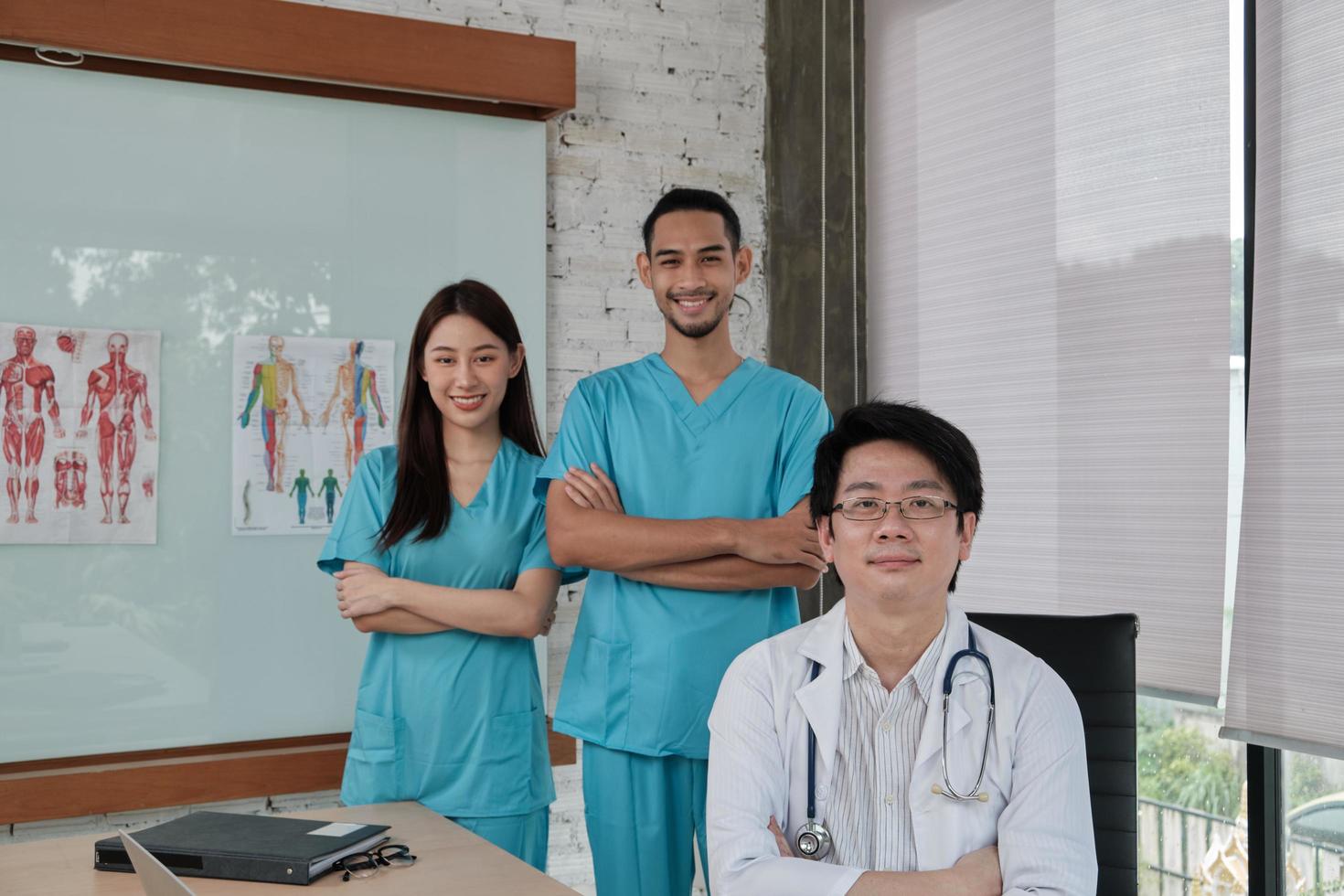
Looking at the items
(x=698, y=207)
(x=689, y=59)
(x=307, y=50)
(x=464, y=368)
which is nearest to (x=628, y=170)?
(x=689, y=59)

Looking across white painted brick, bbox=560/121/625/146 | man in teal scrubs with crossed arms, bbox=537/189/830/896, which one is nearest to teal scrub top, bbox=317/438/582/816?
man in teal scrubs with crossed arms, bbox=537/189/830/896

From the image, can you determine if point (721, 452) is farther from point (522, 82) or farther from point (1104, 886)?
point (522, 82)

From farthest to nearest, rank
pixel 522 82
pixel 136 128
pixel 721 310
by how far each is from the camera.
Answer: pixel 522 82 → pixel 136 128 → pixel 721 310

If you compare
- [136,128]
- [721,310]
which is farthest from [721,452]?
[136,128]

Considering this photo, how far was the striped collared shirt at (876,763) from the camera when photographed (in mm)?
A: 1630

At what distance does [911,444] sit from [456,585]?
0.94m

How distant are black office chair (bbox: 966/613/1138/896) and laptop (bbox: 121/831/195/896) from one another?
131cm

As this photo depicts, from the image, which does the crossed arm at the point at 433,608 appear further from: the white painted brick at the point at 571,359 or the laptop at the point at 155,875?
the white painted brick at the point at 571,359

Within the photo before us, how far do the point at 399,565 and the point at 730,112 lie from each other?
1899 mm

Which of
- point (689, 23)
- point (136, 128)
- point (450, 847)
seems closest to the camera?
point (450, 847)

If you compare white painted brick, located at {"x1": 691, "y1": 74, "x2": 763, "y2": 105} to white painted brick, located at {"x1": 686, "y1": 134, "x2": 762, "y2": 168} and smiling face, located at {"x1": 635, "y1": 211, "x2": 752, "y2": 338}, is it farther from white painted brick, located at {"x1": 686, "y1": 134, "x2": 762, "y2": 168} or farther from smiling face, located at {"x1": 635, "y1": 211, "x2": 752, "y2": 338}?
smiling face, located at {"x1": 635, "y1": 211, "x2": 752, "y2": 338}

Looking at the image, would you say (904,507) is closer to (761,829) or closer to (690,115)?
(761,829)

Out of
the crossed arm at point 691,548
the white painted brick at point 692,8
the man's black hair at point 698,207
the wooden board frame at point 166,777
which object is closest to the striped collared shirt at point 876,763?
the crossed arm at point 691,548

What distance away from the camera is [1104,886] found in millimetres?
1942
